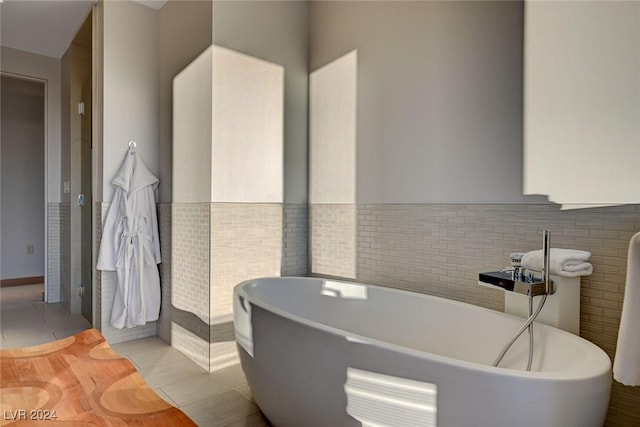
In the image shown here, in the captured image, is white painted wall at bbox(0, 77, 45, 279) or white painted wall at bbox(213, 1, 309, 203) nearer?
white painted wall at bbox(213, 1, 309, 203)

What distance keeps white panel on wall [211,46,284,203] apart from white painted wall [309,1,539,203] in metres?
0.61

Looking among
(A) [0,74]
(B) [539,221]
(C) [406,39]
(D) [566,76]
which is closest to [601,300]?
(B) [539,221]

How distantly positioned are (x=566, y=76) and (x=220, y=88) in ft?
6.52

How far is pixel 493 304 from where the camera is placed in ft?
6.73

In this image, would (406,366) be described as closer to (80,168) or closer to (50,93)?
(80,168)

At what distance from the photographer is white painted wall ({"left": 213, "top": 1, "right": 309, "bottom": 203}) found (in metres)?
2.72

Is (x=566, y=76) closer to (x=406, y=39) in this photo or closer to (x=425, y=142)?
(x=425, y=142)

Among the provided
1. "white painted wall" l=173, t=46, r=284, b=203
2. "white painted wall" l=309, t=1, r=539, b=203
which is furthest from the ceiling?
"white painted wall" l=309, t=1, r=539, b=203

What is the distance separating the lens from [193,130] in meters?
2.75

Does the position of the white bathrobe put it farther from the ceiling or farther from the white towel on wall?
the white towel on wall

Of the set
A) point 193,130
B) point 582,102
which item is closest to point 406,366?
point 582,102

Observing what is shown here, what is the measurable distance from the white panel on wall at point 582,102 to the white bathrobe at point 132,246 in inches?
102

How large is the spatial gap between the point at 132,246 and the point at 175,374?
1.02m

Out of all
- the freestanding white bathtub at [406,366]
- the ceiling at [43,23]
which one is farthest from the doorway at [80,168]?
the freestanding white bathtub at [406,366]
